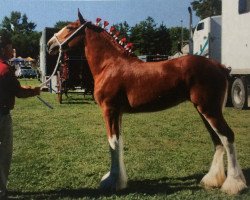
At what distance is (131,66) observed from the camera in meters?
5.77

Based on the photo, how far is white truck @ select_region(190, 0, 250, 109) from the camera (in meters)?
14.6

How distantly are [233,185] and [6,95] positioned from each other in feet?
9.94

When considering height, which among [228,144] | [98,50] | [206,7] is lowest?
[228,144]

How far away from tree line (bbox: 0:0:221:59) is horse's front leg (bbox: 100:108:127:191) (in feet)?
6.83

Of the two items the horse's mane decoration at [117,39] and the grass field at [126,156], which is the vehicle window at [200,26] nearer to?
the grass field at [126,156]

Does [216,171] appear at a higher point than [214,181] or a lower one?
higher

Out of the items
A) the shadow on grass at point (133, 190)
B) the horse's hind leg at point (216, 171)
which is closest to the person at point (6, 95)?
the shadow on grass at point (133, 190)

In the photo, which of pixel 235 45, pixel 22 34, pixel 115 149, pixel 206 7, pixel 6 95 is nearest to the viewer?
Result: pixel 6 95

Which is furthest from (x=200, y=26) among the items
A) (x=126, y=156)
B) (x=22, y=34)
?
(x=22, y=34)

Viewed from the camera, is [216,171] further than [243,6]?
No

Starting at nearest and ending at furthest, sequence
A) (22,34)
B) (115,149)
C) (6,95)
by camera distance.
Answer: (6,95)
(115,149)
(22,34)

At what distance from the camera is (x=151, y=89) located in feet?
18.3

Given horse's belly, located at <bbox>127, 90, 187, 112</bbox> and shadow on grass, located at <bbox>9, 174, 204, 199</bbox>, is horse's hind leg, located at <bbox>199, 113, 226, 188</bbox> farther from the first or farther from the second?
horse's belly, located at <bbox>127, 90, 187, 112</bbox>

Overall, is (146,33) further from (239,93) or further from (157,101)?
(157,101)
